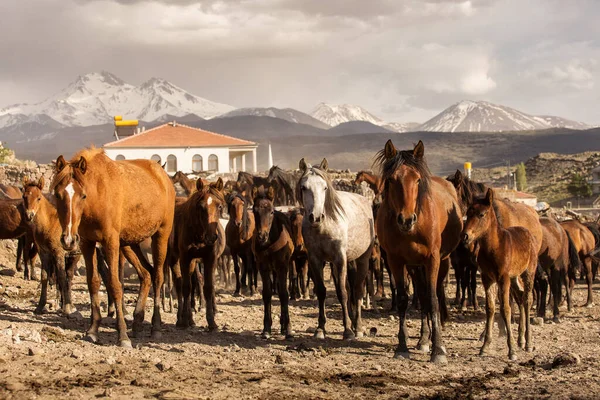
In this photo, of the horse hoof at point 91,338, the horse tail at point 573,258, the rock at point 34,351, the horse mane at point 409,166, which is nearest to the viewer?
the rock at point 34,351

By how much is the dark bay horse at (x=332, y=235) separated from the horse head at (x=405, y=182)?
4.35 feet

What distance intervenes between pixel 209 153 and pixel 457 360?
193 feet

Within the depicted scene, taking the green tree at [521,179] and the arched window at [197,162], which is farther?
the green tree at [521,179]

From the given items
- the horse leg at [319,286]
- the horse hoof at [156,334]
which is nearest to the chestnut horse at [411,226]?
the horse leg at [319,286]

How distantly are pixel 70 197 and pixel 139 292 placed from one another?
2.30 metres

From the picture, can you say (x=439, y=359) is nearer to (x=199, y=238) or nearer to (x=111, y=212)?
(x=199, y=238)

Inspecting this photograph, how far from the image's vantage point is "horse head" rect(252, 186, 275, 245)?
12.0 meters

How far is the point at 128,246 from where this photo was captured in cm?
1159

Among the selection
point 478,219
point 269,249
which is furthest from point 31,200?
point 478,219

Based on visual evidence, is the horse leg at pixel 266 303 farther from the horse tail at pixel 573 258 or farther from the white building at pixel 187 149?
the white building at pixel 187 149

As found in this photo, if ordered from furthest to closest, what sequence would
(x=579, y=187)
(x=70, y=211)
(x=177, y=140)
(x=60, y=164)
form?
(x=579, y=187)
(x=177, y=140)
(x=60, y=164)
(x=70, y=211)

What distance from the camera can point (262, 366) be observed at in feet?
29.6

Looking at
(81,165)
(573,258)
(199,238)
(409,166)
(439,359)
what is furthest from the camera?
(573,258)

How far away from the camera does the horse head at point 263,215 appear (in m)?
12.0
